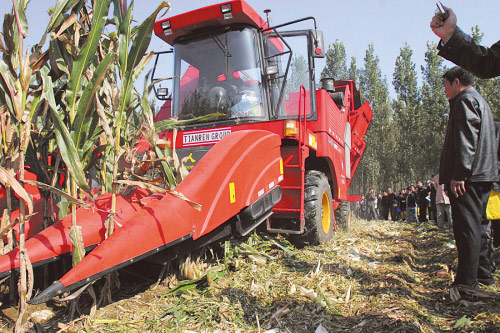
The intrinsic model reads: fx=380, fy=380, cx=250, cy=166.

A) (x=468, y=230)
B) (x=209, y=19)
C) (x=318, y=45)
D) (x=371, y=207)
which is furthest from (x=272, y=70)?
(x=371, y=207)

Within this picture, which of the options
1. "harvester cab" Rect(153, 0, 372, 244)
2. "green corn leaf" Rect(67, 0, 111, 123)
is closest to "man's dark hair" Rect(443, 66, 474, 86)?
"harvester cab" Rect(153, 0, 372, 244)

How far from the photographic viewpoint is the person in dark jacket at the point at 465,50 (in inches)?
71.8

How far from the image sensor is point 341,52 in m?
29.0

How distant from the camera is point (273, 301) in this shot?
8.52ft

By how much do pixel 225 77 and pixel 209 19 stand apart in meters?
0.65

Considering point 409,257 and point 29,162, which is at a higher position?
point 29,162

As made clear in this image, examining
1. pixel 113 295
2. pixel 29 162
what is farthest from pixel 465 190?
pixel 29 162

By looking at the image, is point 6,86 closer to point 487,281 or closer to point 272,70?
point 272,70

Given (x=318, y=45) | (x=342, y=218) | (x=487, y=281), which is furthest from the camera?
(x=342, y=218)

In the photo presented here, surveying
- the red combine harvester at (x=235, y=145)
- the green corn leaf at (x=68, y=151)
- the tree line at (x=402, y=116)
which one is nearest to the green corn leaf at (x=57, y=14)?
the green corn leaf at (x=68, y=151)

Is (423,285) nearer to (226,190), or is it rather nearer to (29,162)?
(226,190)

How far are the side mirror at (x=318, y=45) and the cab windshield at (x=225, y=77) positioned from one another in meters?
0.63

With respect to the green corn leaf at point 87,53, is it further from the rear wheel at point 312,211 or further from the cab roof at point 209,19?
the rear wheel at point 312,211

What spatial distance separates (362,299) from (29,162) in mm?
2461
